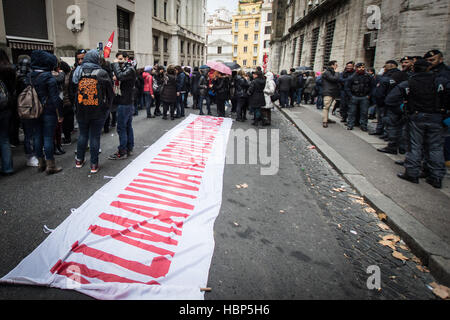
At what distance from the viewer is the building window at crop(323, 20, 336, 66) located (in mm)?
16719

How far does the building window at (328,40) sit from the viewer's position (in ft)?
54.9

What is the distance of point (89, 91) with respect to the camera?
4.80m

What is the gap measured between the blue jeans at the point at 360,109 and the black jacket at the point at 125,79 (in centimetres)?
729

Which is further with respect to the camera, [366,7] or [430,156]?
[366,7]

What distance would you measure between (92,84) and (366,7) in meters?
12.5

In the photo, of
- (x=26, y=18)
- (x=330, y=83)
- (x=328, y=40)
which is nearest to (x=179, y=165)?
(x=330, y=83)

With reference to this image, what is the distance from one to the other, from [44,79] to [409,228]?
599 centimetres

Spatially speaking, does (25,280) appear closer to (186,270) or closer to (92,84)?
(186,270)

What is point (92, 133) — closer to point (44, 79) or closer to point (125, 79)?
point (44, 79)

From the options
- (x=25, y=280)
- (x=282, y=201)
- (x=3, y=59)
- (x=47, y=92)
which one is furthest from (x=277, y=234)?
(x=3, y=59)

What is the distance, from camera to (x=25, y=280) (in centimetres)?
250

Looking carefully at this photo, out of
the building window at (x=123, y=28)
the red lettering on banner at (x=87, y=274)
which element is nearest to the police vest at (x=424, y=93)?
the red lettering on banner at (x=87, y=274)

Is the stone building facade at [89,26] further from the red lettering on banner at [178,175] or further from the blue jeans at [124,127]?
the red lettering on banner at [178,175]
